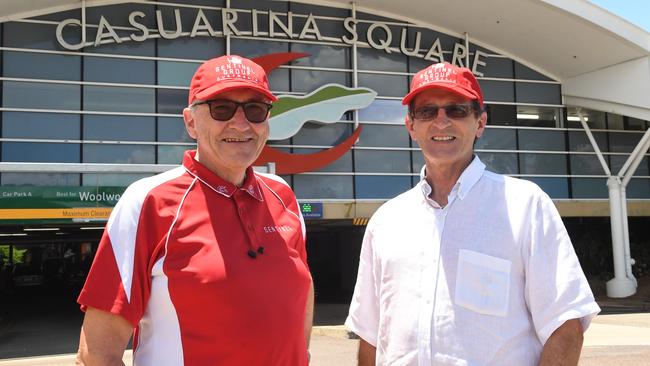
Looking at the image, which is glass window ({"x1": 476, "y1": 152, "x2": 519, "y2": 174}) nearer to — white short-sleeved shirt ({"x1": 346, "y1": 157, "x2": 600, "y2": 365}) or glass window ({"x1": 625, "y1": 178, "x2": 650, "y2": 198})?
glass window ({"x1": 625, "y1": 178, "x2": 650, "y2": 198})

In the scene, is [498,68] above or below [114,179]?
above

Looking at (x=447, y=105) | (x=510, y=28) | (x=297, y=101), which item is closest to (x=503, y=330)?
(x=447, y=105)

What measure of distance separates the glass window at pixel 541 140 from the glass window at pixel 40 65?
14181mm

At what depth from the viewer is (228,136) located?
8.09 feet

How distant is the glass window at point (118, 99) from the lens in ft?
56.0

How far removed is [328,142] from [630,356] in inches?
446

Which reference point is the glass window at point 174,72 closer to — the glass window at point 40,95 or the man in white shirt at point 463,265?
the glass window at point 40,95

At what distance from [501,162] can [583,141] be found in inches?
138

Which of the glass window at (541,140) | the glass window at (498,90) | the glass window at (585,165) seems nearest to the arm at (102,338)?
the glass window at (498,90)

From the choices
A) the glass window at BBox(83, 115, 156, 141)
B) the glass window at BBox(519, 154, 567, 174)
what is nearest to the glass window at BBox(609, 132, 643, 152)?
the glass window at BBox(519, 154, 567, 174)

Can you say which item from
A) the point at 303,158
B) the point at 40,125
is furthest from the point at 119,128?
the point at 303,158

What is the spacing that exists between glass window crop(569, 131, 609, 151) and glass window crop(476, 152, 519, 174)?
2426 millimetres

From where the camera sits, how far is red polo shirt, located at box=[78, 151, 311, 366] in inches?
86.2

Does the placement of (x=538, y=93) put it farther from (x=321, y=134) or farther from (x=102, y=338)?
(x=102, y=338)
